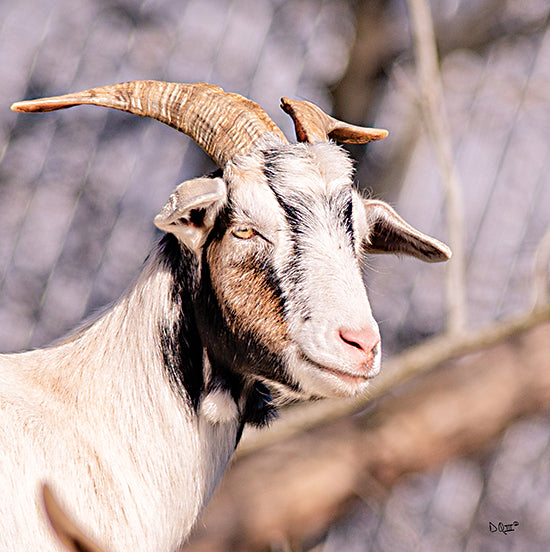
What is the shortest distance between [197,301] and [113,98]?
693 mm

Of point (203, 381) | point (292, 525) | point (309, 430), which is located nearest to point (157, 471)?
point (203, 381)

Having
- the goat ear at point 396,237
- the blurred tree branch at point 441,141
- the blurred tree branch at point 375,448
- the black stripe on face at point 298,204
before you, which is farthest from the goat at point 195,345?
the blurred tree branch at point 441,141

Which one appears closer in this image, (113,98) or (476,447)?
(113,98)

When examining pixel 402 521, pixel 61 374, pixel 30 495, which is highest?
pixel 61 374

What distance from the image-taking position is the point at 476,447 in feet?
16.6

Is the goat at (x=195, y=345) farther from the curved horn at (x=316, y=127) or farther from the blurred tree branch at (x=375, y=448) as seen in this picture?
the blurred tree branch at (x=375, y=448)

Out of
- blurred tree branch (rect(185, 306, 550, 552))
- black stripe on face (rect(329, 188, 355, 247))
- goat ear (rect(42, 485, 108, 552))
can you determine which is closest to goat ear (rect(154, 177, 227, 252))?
black stripe on face (rect(329, 188, 355, 247))

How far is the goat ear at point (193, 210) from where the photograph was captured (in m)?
2.24

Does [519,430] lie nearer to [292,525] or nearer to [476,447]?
[476,447]

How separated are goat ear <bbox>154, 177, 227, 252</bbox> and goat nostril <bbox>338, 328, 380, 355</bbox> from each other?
1.79 feet

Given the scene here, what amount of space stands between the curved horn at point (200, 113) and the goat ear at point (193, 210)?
0.17 m

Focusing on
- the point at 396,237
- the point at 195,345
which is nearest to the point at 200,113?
the point at 195,345
